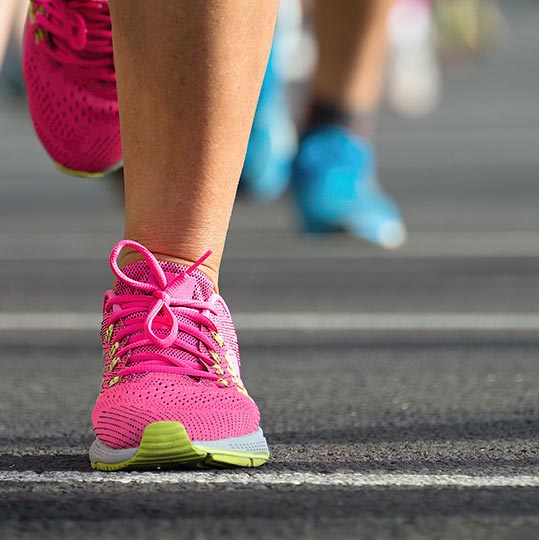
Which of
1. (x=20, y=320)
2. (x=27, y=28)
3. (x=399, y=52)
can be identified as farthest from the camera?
(x=399, y=52)

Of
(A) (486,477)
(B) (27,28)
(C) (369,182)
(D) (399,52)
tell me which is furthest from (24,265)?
(D) (399,52)

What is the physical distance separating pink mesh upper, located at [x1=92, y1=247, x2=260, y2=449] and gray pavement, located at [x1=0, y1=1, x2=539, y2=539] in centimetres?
7

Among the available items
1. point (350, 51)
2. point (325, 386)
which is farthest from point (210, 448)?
point (350, 51)

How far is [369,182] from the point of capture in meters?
4.24

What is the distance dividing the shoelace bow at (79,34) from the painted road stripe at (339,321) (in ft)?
2.86

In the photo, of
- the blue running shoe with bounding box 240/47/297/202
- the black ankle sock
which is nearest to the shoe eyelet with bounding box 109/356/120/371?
the black ankle sock

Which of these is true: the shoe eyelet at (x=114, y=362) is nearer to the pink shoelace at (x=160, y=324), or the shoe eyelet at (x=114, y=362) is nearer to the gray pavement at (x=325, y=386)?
the pink shoelace at (x=160, y=324)

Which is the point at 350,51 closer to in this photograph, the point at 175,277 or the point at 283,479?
the point at 175,277

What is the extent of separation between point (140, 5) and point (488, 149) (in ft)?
21.7

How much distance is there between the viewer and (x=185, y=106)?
1.82m

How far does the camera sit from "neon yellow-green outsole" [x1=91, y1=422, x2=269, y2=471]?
1.67 metres

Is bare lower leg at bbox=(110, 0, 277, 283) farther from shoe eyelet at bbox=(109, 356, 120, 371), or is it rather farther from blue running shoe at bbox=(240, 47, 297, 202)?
blue running shoe at bbox=(240, 47, 297, 202)

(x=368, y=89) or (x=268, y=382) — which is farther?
(x=368, y=89)

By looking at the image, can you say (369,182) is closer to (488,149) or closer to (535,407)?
(535,407)
